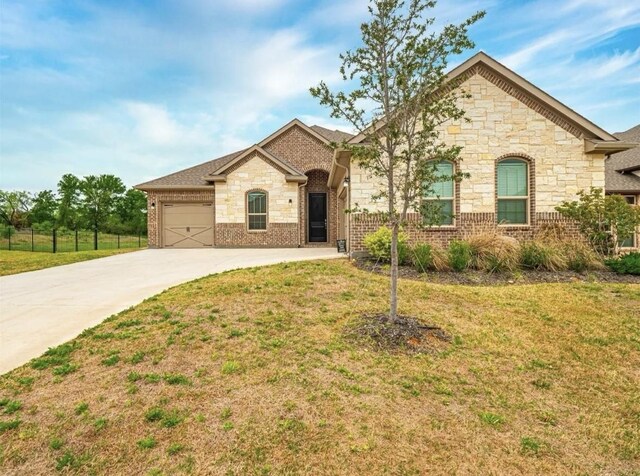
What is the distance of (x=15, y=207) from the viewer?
1463 inches

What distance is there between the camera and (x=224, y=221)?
16391 mm

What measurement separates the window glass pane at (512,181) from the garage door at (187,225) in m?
12.3

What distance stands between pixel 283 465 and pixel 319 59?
40.9ft

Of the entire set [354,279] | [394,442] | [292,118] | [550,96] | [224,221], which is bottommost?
[394,442]

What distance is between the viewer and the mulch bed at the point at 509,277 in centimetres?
758

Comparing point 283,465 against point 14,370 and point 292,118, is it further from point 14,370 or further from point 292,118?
point 292,118

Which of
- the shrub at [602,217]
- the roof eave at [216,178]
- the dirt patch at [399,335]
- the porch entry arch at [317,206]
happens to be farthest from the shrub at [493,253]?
the roof eave at [216,178]

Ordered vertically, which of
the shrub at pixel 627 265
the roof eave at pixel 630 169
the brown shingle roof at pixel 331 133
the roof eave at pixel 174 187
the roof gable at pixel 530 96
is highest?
the brown shingle roof at pixel 331 133

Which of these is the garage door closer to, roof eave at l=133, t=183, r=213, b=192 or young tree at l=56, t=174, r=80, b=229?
roof eave at l=133, t=183, r=213, b=192

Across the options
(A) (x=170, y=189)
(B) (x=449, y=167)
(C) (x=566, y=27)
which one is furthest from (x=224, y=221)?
(C) (x=566, y=27)

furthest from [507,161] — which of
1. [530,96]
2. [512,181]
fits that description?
[530,96]

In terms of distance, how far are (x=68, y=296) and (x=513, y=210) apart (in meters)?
11.6

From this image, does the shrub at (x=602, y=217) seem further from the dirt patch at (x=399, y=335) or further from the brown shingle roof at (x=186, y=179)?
the brown shingle roof at (x=186, y=179)

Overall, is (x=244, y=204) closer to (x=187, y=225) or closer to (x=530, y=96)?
(x=187, y=225)
